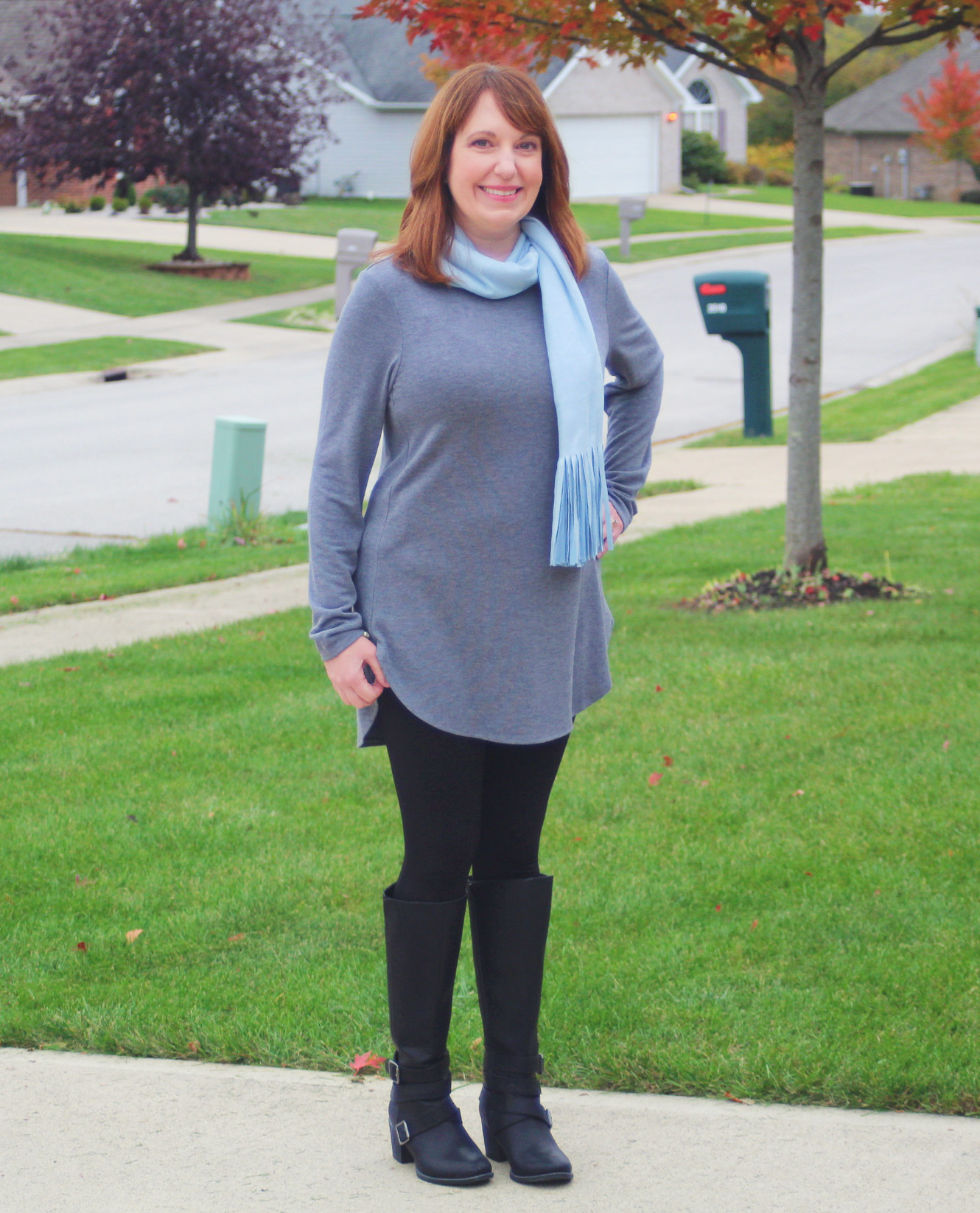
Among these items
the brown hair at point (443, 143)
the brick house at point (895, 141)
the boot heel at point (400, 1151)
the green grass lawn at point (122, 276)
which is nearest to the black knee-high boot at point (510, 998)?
the boot heel at point (400, 1151)

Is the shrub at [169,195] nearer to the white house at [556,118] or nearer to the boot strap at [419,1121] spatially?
the white house at [556,118]

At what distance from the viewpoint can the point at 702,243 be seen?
3775 centimetres

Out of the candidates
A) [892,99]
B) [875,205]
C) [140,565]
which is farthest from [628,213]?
[892,99]

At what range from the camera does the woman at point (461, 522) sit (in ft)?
8.64

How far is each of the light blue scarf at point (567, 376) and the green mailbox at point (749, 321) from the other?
39.3ft

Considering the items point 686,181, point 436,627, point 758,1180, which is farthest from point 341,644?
point 686,181

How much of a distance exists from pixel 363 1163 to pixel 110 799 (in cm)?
235

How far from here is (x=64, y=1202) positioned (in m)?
2.68

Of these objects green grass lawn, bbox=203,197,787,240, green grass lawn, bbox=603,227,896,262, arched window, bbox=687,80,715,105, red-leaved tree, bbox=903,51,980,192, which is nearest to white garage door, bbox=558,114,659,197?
green grass lawn, bbox=203,197,787,240

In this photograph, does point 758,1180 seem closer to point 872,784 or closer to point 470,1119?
point 470,1119

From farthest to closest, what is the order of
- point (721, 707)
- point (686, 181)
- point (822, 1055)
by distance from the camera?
point (686, 181) → point (721, 707) → point (822, 1055)

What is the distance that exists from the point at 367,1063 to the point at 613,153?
52456 millimetres

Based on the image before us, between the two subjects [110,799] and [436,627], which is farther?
[110,799]

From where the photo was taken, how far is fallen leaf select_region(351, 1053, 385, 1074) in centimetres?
321
